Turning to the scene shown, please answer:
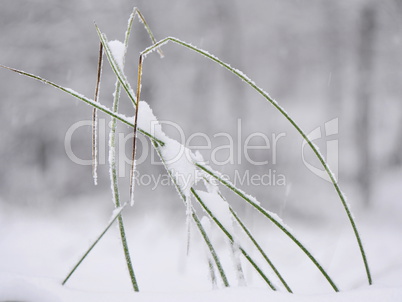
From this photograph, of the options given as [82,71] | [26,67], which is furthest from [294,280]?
[26,67]

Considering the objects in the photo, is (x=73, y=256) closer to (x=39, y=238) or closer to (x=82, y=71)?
(x=39, y=238)

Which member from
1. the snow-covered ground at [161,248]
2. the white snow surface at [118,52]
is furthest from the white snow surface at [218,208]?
the snow-covered ground at [161,248]

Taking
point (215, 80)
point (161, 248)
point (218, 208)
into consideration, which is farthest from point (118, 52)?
point (215, 80)

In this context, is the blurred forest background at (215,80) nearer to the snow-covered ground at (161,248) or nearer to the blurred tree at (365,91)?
the blurred tree at (365,91)

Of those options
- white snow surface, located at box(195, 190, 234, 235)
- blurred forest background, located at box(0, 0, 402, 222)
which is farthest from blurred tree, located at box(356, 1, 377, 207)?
white snow surface, located at box(195, 190, 234, 235)

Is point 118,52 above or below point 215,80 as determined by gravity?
below

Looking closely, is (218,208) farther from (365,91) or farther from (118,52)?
(365,91)

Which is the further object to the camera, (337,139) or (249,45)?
(249,45)
